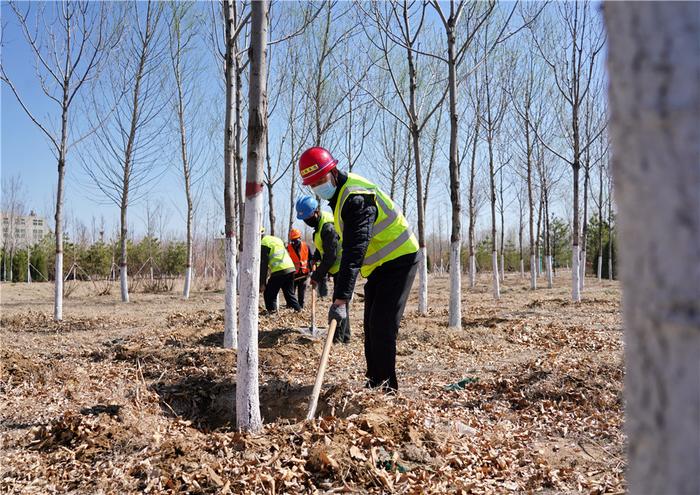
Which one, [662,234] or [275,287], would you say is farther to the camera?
[275,287]

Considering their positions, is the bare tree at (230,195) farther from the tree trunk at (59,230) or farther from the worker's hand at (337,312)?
the tree trunk at (59,230)

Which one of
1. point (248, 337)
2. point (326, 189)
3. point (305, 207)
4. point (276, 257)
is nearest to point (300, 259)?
point (276, 257)

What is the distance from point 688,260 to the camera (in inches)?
24.2

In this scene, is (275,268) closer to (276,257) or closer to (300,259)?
(276,257)

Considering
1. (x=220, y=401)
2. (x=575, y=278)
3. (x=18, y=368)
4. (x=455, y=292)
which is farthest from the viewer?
(x=575, y=278)

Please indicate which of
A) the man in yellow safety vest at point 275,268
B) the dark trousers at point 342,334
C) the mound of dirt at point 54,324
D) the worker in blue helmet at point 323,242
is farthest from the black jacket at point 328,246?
the mound of dirt at point 54,324

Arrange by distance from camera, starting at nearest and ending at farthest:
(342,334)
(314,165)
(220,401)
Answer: (314,165)
(220,401)
(342,334)

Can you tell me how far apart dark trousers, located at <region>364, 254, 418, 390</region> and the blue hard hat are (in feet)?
8.34

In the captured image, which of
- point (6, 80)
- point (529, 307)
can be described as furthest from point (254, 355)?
point (529, 307)

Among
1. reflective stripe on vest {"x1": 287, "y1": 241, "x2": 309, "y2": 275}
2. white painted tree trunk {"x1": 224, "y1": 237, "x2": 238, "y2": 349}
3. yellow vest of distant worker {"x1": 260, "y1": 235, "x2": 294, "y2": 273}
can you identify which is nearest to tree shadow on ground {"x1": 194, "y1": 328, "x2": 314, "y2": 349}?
white painted tree trunk {"x1": 224, "y1": 237, "x2": 238, "y2": 349}

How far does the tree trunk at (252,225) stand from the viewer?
286 centimetres

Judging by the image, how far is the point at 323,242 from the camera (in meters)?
5.75

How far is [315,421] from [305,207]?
3.69 metres

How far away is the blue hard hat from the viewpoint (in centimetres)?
607
